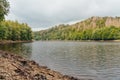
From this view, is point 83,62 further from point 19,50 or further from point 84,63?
point 19,50

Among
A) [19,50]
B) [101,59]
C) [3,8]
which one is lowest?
[101,59]

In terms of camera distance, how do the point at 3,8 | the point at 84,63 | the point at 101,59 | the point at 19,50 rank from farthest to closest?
the point at 3,8
the point at 19,50
the point at 101,59
the point at 84,63

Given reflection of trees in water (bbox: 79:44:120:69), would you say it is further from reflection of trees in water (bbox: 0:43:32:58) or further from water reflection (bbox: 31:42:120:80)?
reflection of trees in water (bbox: 0:43:32:58)

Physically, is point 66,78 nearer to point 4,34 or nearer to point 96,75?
point 96,75

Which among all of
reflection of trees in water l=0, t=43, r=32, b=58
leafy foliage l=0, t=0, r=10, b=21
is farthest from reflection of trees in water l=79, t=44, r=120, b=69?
leafy foliage l=0, t=0, r=10, b=21

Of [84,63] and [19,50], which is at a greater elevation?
[19,50]

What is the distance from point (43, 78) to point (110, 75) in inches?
489

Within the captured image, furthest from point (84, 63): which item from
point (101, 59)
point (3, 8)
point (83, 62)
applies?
point (3, 8)

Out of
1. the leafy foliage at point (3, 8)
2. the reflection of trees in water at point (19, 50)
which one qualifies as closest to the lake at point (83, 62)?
the reflection of trees in water at point (19, 50)

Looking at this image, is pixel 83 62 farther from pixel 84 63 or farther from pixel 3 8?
pixel 3 8

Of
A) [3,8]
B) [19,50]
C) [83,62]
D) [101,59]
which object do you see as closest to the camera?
[83,62]

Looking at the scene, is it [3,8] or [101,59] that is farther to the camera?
[3,8]

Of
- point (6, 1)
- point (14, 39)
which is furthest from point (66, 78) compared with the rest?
point (14, 39)

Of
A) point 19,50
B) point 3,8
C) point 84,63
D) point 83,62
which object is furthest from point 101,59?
point 3,8
